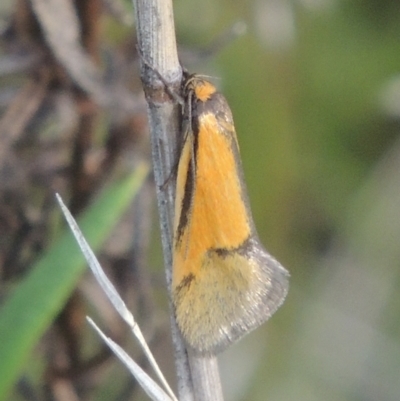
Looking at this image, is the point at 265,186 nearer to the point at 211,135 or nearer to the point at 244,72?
the point at 244,72

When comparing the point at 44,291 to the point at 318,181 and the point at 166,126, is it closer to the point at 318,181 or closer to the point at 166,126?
the point at 166,126

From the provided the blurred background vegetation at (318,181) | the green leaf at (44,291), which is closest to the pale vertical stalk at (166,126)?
the green leaf at (44,291)

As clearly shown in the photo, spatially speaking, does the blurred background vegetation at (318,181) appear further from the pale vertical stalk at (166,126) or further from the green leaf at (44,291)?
the pale vertical stalk at (166,126)

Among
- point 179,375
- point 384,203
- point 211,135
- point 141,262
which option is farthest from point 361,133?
point 179,375

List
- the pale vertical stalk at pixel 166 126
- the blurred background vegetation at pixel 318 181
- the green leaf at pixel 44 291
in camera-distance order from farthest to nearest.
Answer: the blurred background vegetation at pixel 318 181 < the green leaf at pixel 44 291 < the pale vertical stalk at pixel 166 126

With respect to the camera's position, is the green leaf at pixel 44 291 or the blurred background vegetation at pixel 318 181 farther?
the blurred background vegetation at pixel 318 181

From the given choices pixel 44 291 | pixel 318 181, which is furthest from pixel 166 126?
pixel 318 181
